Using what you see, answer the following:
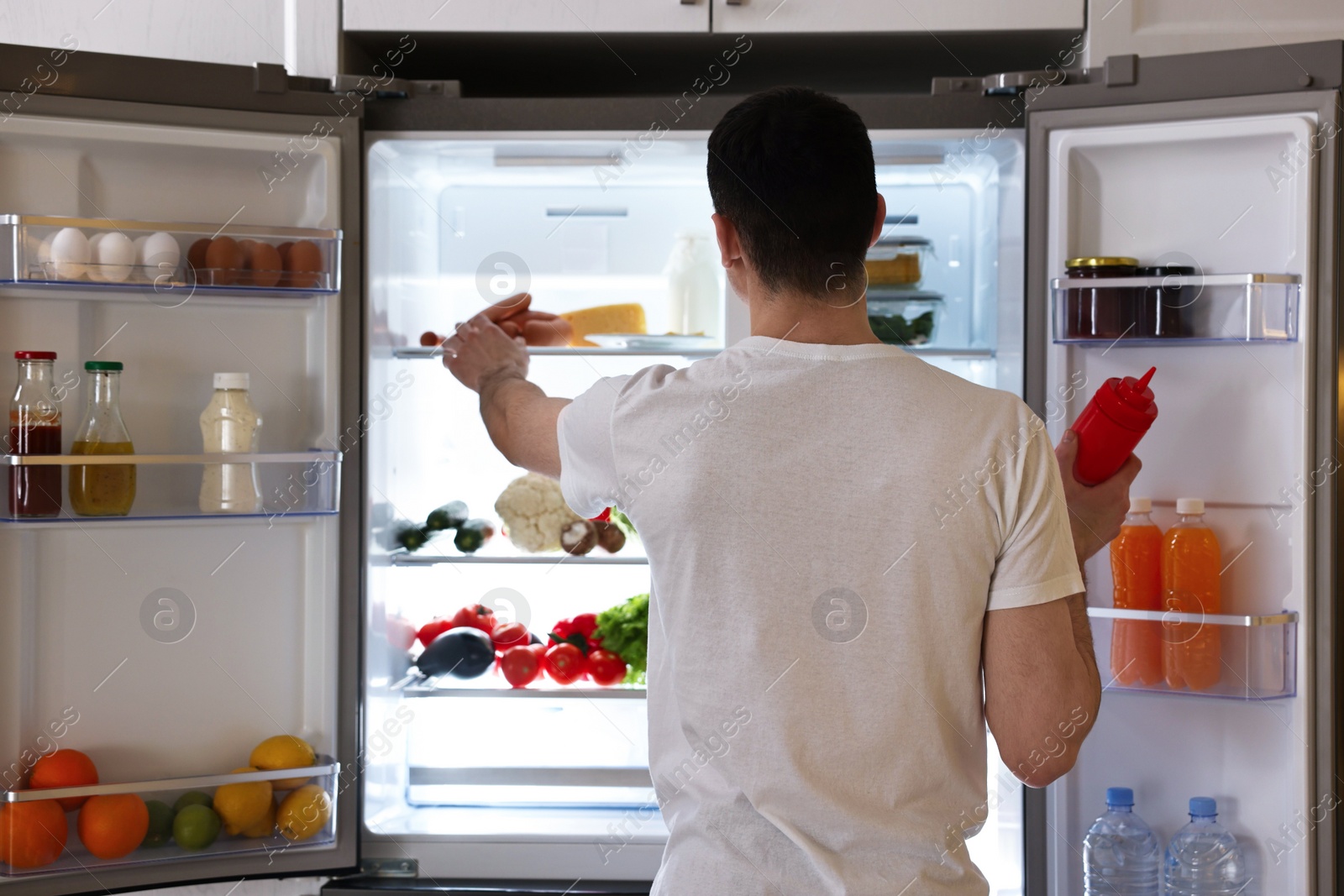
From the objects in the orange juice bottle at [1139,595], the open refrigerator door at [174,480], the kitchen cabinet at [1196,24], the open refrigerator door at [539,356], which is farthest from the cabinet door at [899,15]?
the orange juice bottle at [1139,595]

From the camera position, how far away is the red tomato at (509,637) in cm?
202

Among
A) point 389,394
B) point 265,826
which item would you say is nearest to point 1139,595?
point 389,394

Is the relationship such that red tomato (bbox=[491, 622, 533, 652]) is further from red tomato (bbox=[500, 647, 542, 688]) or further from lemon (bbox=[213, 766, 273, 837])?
lemon (bbox=[213, 766, 273, 837])

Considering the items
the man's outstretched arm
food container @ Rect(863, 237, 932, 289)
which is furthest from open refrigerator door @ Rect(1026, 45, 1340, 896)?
the man's outstretched arm

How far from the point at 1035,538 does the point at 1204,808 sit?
0.89m

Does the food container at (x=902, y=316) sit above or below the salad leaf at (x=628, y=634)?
above

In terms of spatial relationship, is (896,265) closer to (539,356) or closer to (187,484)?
(539,356)

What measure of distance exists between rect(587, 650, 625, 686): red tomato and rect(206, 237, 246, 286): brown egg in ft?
3.10

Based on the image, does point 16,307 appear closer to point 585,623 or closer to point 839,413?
point 585,623

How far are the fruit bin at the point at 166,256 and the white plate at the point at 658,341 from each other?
55 centimetres

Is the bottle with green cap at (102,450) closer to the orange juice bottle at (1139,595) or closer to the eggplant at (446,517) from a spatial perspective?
the eggplant at (446,517)

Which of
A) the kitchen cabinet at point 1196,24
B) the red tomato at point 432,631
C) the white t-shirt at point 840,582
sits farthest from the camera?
the red tomato at point 432,631

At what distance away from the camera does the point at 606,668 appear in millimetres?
1958

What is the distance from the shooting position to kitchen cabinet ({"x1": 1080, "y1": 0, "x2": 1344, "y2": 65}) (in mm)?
1721
